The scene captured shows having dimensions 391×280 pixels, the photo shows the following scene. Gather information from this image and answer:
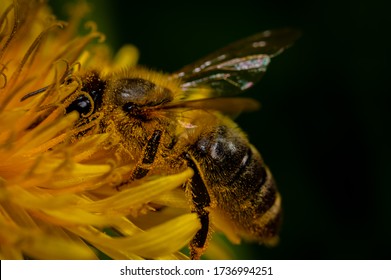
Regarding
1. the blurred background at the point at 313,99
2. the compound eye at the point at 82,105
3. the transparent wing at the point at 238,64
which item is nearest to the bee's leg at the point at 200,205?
the compound eye at the point at 82,105

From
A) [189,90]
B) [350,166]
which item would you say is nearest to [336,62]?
[350,166]

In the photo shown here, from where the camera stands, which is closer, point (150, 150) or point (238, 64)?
point (150, 150)

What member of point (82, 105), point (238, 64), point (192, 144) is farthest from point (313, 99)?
point (82, 105)

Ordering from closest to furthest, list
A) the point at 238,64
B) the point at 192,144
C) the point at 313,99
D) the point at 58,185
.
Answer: the point at 58,185
the point at 192,144
the point at 238,64
the point at 313,99

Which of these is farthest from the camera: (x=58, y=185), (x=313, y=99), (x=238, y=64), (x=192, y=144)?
(x=313, y=99)

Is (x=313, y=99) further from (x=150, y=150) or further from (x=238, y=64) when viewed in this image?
(x=150, y=150)

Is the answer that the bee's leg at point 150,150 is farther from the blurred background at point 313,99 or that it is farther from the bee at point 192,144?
the blurred background at point 313,99

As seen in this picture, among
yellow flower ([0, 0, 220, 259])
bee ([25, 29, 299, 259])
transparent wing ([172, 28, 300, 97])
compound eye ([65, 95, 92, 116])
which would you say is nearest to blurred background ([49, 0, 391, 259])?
transparent wing ([172, 28, 300, 97])

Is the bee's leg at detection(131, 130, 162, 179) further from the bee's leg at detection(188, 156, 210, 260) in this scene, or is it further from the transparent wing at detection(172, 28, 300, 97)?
the transparent wing at detection(172, 28, 300, 97)
